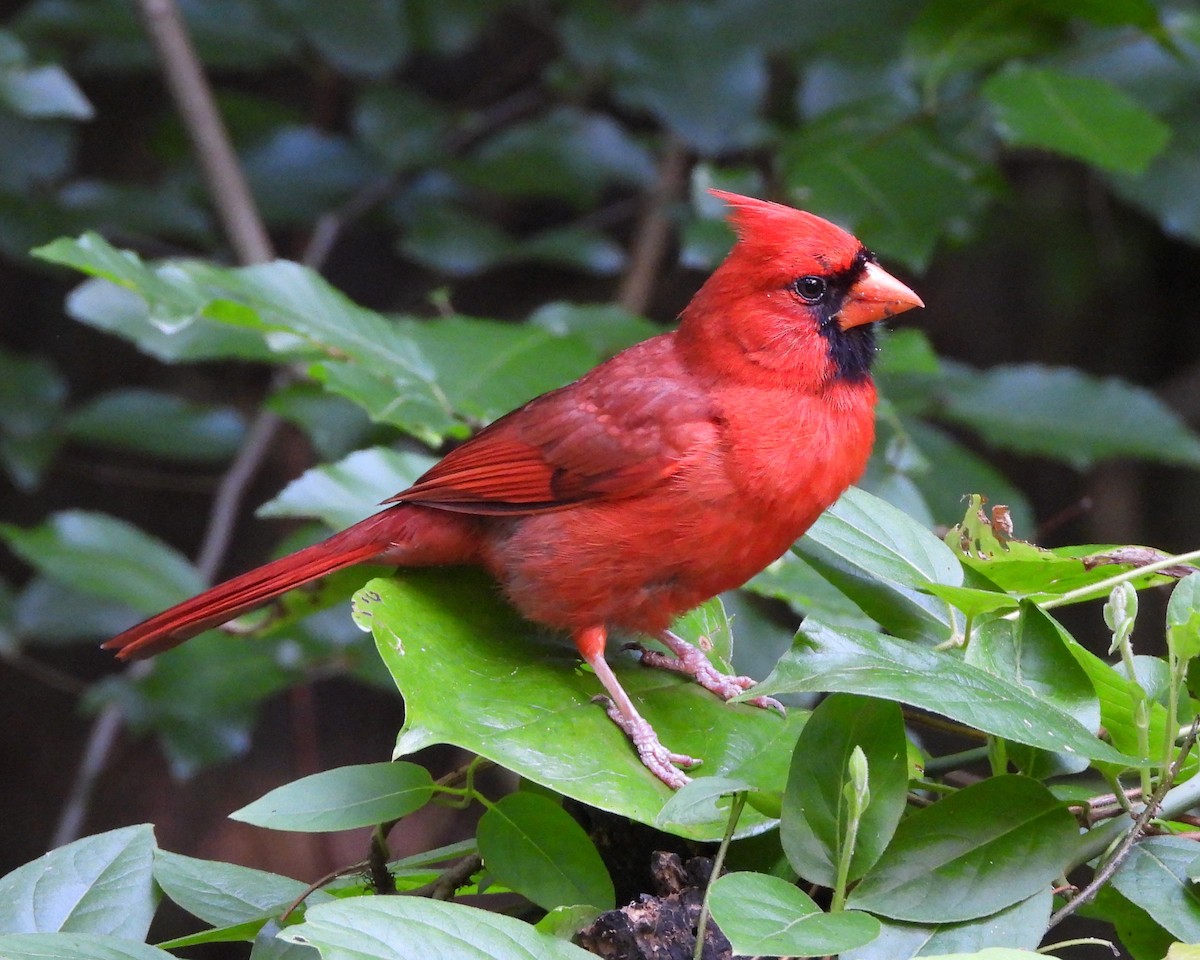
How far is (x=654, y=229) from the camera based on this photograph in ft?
12.9

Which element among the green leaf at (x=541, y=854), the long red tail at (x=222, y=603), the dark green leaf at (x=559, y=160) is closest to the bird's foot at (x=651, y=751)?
the green leaf at (x=541, y=854)

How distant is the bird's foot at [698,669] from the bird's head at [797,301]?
398mm

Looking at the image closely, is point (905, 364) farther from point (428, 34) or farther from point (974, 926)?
point (428, 34)

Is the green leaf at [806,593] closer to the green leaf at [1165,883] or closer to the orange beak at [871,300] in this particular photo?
the orange beak at [871,300]

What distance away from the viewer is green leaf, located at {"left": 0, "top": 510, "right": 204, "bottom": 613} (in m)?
2.72

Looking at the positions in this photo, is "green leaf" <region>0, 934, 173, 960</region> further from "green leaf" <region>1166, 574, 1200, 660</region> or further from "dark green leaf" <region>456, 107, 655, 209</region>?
"dark green leaf" <region>456, 107, 655, 209</region>

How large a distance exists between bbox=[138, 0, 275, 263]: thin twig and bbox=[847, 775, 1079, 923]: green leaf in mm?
2637

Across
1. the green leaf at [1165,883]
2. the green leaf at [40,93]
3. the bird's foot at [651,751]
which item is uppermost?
the green leaf at [40,93]

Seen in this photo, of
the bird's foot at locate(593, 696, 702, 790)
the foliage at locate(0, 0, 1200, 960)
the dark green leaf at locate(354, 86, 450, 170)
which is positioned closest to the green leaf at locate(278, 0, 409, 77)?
the foliage at locate(0, 0, 1200, 960)

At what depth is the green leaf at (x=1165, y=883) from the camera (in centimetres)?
98

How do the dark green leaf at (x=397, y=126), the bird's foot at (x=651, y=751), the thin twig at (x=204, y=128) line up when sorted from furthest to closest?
the dark green leaf at (x=397, y=126), the thin twig at (x=204, y=128), the bird's foot at (x=651, y=751)

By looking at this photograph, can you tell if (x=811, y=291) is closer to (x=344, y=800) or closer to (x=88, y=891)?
(x=344, y=800)

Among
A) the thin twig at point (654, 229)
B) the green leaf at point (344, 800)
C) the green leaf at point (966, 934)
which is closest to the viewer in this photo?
the green leaf at point (966, 934)

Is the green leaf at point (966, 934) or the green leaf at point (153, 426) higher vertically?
the green leaf at point (966, 934)
